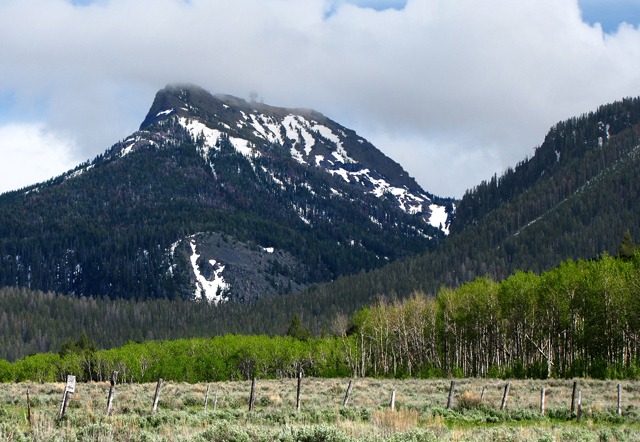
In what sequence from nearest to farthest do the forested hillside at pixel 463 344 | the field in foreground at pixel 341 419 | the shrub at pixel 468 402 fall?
the field in foreground at pixel 341 419
the shrub at pixel 468 402
the forested hillside at pixel 463 344

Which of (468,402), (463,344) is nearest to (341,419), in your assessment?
(468,402)

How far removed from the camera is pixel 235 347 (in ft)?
399

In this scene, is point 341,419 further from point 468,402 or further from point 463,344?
point 463,344

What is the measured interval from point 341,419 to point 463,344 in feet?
217

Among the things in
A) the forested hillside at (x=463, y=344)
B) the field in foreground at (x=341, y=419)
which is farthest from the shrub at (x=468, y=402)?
the forested hillside at (x=463, y=344)

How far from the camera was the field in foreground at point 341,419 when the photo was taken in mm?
20688

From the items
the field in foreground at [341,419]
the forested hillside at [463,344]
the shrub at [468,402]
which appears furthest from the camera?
the forested hillside at [463,344]

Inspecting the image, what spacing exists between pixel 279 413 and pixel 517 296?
5273 cm

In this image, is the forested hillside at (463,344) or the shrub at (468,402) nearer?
the shrub at (468,402)

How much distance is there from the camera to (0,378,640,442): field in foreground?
20.7 m

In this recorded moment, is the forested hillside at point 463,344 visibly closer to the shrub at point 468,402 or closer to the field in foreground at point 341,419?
the field in foreground at point 341,419

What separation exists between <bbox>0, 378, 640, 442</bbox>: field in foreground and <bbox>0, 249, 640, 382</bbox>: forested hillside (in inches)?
714

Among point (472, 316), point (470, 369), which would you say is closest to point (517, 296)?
point (472, 316)

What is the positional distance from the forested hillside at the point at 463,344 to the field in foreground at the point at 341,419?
59.5ft
